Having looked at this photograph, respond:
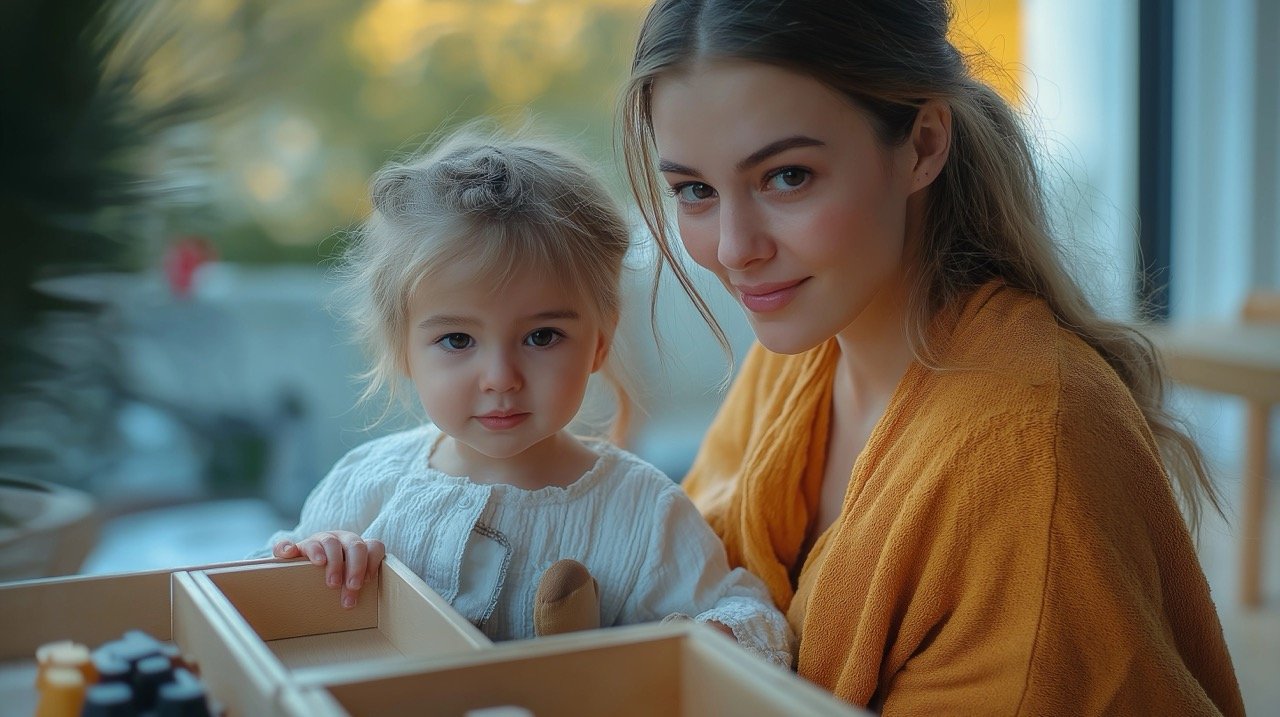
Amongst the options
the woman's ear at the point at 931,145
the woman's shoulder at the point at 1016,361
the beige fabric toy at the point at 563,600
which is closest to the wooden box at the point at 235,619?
the beige fabric toy at the point at 563,600

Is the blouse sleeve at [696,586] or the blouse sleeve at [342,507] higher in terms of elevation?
the blouse sleeve at [342,507]

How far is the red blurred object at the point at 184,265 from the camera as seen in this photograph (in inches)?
100

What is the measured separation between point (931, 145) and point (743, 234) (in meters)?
0.21

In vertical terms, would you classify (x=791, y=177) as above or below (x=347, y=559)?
above

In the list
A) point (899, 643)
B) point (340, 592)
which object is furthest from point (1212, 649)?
point (340, 592)

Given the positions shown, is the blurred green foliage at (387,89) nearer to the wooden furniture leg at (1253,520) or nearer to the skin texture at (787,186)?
the skin texture at (787,186)

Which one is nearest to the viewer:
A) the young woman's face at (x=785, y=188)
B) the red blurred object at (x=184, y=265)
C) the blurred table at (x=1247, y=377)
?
the young woman's face at (x=785, y=188)

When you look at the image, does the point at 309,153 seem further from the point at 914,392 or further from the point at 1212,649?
the point at 1212,649

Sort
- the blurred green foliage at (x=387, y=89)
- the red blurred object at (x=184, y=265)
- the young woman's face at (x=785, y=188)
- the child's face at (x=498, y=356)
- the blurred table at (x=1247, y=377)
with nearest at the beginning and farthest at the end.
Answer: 1. the young woman's face at (x=785, y=188)
2. the child's face at (x=498, y=356)
3. the blurred table at (x=1247, y=377)
4. the red blurred object at (x=184, y=265)
5. the blurred green foliage at (x=387, y=89)

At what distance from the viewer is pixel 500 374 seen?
1.11m

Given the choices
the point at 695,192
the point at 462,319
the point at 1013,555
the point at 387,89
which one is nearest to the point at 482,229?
the point at 462,319

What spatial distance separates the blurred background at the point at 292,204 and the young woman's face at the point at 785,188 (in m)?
0.22

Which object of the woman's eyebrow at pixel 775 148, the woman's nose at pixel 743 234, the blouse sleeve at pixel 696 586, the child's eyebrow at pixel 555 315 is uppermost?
the woman's eyebrow at pixel 775 148

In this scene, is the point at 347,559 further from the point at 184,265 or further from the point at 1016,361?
the point at 184,265
